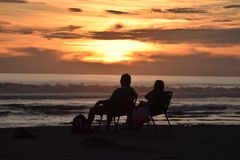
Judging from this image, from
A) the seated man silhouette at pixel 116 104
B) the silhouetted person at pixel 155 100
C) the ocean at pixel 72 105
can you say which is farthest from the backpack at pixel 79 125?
the ocean at pixel 72 105

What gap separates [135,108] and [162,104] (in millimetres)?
628

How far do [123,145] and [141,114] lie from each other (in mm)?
3059

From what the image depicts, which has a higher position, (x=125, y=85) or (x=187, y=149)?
(x=125, y=85)

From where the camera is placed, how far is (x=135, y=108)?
37.8ft

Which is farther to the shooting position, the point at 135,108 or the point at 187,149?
the point at 135,108

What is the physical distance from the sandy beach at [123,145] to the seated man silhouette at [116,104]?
1.40ft

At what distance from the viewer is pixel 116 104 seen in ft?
36.3

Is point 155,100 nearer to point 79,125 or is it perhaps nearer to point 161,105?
point 161,105

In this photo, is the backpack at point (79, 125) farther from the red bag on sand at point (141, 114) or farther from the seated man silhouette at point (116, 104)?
the red bag on sand at point (141, 114)

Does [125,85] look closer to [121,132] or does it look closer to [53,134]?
[121,132]

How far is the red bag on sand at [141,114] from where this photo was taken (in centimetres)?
1139

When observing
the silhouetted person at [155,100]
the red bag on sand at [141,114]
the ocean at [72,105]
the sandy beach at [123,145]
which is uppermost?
the silhouetted person at [155,100]

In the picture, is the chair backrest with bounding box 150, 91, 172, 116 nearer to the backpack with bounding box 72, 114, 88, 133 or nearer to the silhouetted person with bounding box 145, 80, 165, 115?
the silhouetted person with bounding box 145, 80, 165, 115

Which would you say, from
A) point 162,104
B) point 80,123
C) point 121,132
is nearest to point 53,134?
point 80,123
